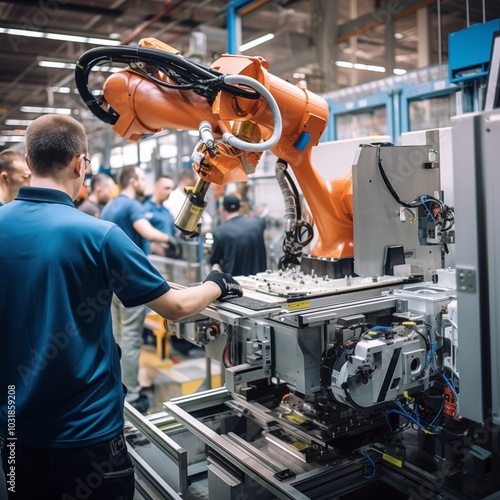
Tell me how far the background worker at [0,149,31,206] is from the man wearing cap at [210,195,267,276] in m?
2.02

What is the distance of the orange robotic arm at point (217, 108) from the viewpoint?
1971mm

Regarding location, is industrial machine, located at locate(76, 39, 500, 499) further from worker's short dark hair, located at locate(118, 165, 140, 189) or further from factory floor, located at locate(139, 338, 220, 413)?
worker's short dark hair, located at locate(118, 165, 140, 189)

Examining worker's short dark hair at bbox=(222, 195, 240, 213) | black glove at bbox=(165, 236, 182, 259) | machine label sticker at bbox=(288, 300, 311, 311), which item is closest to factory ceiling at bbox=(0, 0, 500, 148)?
worker's short dark hair at bbox=(222, 195, 240, 213)

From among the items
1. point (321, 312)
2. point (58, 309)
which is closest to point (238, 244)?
point (321, 312)

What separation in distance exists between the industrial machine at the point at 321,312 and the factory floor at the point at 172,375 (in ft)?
6.71

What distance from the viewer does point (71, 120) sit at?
181 cm

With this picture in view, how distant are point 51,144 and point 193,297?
2.38ft

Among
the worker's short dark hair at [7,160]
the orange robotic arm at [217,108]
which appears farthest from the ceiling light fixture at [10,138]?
the orange robotic arm at [217,108]

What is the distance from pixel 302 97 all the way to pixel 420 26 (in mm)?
5542

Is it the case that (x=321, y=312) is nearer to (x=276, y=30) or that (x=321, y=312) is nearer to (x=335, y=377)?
(x=335, y=377)

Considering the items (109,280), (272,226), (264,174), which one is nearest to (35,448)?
(109,280)

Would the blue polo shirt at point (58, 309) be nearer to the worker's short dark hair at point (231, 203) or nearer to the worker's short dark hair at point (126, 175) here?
the worker's short dark hair at point (231, 203)

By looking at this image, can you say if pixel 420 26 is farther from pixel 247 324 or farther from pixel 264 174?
pixel 247 324

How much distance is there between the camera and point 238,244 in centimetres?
470
